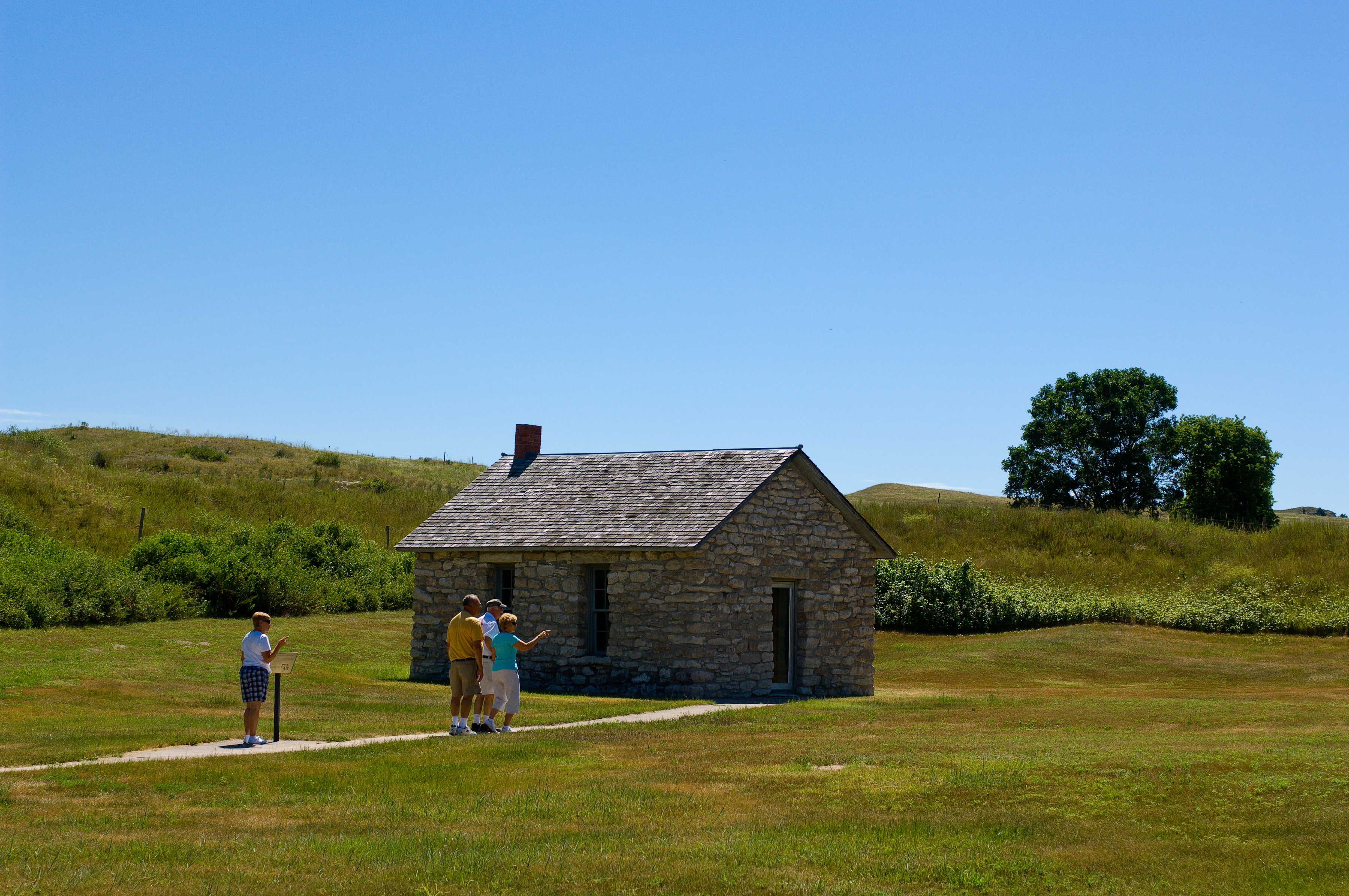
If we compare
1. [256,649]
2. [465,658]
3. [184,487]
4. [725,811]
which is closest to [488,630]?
[465,658]

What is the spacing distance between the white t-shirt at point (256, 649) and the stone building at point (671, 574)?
9334 mm

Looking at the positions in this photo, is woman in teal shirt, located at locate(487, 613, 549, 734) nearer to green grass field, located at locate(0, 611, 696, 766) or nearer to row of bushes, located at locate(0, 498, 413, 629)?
green grass field, located at locate(0, 611, 696, 766)

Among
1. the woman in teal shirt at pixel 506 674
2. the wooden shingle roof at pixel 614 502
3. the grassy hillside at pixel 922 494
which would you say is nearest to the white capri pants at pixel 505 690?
the woman in teal shirt at pixel 506 674

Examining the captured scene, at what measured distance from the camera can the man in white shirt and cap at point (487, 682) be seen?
1577 centimetres

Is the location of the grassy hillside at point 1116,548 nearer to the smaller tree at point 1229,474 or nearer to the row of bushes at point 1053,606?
the row of bushes at point 1053,606

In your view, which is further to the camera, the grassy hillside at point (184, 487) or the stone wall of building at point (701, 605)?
the grassy hillside at point (184, 487)

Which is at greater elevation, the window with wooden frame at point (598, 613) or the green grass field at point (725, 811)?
the window with wooden frame at point (598, 613)

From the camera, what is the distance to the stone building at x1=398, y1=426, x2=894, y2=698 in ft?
76.7

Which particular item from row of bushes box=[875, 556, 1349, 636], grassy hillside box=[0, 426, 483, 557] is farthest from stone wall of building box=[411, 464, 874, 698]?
row of bushes box=[875, 556, 1349, 636]

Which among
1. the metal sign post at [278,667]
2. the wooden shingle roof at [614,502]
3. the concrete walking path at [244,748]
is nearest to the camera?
the concrete walking path at [244,748]

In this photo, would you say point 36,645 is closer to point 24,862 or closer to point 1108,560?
point 24,862

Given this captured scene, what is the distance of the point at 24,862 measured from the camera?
26.5 feet

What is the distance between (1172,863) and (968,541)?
42.8m

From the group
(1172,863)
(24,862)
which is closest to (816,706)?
(1172,863)
